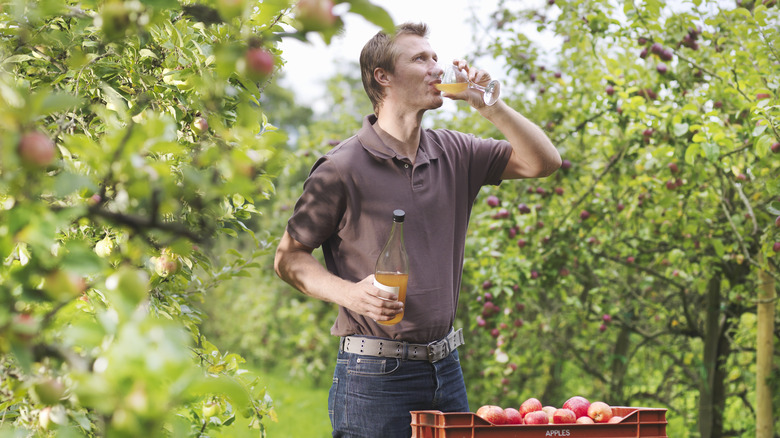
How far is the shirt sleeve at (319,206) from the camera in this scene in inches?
92.7

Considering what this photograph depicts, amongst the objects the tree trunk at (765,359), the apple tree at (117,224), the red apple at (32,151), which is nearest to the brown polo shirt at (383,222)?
the apple tree at (117,224)

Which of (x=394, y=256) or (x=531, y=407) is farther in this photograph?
(x=394, y=256)

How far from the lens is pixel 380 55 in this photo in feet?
8.58

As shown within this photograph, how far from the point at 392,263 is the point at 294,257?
0.34 meters

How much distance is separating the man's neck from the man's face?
0.04 m

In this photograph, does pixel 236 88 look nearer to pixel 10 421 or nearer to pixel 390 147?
pixel 390 147

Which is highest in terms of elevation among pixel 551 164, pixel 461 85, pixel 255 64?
pixel 461 85

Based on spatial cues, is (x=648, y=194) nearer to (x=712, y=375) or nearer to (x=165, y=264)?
(x=712, y=375)

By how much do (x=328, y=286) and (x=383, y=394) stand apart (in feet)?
1.22

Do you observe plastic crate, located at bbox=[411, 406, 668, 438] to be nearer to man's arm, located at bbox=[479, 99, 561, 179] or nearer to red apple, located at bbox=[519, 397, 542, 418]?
red apple, located at bbox=[519, 397, 542, 418]

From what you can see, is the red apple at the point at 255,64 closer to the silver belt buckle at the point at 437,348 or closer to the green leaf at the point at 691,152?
the silver belt buckle at the point at 437,348

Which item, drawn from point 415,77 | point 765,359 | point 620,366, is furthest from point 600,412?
point 620,366

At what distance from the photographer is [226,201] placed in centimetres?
215

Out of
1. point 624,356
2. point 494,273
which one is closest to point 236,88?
point 494,273
